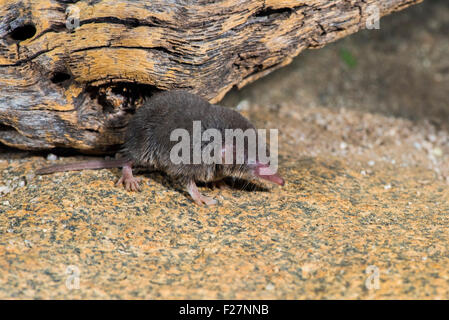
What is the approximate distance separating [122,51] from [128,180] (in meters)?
1.11

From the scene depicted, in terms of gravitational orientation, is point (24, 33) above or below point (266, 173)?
above

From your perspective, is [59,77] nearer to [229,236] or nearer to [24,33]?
[24,33]

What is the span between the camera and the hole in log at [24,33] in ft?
12.7

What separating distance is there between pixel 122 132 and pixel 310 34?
2030 millimetres

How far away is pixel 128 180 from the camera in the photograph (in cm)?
395

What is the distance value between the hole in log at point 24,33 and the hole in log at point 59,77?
1.23 ft

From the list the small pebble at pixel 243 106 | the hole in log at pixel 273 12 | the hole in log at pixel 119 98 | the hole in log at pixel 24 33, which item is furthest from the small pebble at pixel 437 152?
the hole in log at pixel 24 33

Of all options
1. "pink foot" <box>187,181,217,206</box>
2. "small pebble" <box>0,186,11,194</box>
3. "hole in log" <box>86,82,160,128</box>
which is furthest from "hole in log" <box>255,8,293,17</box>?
"small pebble" <box>0,186,11,194</box>

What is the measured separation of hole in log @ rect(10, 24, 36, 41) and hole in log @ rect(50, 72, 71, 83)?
38 cm

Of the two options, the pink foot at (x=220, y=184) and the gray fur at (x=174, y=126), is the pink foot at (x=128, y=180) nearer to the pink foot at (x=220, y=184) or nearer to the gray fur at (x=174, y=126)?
the gray fur at (x=174, y=126)

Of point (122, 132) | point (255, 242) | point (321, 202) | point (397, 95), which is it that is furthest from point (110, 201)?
point (397, 95)

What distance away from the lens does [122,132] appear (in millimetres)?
4391

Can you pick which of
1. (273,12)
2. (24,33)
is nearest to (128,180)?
(24,33)

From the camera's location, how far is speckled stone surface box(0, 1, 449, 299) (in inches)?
114
